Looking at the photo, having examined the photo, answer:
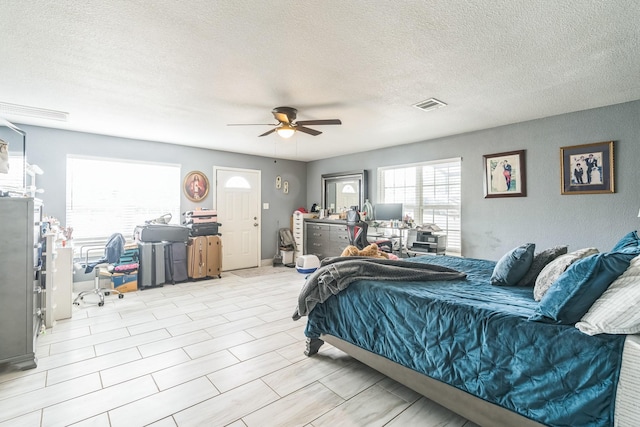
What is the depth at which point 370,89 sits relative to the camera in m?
3.04

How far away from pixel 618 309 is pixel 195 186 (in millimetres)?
6033

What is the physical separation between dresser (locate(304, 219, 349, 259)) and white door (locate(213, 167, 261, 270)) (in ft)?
3.78

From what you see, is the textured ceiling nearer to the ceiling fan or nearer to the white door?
the ceiling fan

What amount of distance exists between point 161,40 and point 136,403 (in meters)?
2.53

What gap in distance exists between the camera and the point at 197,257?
5.43m

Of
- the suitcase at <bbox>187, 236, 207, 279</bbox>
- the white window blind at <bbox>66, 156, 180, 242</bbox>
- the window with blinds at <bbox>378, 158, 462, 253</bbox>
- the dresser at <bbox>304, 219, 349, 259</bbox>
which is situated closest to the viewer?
the white window blind at <bbox>66, 156, 180, 242</bbox>

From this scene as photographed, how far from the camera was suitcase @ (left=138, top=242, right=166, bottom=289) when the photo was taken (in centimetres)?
486

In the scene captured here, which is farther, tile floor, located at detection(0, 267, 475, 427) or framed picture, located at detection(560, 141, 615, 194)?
framed picture, located at detection(560, 141, 615, 194)

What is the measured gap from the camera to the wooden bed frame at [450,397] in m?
1.53

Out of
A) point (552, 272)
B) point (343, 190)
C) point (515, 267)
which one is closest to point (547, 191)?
point (515, 267)

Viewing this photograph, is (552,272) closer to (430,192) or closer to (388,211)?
(430,192)

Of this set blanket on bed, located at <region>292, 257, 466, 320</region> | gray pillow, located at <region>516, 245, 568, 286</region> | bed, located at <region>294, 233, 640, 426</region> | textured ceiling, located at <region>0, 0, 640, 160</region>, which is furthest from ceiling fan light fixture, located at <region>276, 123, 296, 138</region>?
gray pillow, located at <region>516, 245, 568, 286</region>

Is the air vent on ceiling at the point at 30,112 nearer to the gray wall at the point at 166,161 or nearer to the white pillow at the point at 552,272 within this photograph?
the gray wall at the point at 166,161

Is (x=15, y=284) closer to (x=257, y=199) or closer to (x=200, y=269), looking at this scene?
(x=200, y=269)
